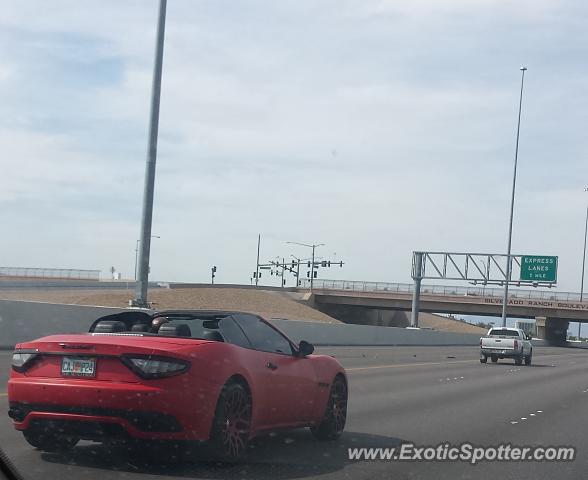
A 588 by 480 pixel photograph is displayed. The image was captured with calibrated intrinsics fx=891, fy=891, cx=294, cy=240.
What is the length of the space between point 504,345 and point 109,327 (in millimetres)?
28650

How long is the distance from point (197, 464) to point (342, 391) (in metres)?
3.03

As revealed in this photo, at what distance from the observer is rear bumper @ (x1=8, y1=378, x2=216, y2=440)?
8125 mm

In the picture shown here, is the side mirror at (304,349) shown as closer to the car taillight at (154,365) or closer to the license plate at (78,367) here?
the car taillight at (154,365)

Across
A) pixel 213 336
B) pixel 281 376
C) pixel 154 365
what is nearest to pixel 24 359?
pixel 154 365

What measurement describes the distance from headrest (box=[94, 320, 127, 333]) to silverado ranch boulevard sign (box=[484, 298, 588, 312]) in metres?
81.3

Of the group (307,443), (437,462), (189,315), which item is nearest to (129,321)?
(189,315)

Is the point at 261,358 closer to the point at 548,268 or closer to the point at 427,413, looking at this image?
the point at 427,413

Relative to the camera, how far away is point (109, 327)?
966cm

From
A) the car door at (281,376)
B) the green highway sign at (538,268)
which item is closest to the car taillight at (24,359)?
the car door at (281,376)

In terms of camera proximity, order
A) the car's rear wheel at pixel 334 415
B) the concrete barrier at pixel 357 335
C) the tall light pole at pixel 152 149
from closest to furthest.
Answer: the car's rear wheel at pixel 334 415, the tall light pole at pixel 152 149, the concrete barrier at pixel 357 335

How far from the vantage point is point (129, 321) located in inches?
398

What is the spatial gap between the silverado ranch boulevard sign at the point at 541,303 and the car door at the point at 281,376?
79.9m

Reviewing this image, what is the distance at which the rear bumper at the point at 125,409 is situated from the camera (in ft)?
26.7

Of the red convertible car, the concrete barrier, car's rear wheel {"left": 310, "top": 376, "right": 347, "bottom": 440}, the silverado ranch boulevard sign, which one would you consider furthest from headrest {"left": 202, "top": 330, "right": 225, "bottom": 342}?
the silverado ranch boulevard sign
